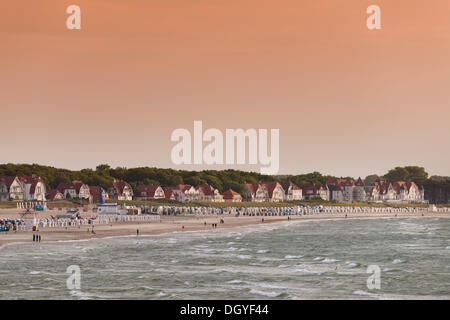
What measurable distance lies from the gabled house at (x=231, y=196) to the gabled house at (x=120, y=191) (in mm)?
30826

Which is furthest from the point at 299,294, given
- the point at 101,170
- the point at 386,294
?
the point at 101,170

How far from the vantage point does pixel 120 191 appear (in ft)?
567

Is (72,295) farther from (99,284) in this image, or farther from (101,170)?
(101,170)

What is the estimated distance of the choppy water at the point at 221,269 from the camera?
1351 inches

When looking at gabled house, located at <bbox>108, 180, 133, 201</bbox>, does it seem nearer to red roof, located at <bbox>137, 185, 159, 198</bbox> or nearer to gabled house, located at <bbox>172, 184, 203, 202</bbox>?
red roof, located at <bbox>137, 185, 159, 198</bbox>

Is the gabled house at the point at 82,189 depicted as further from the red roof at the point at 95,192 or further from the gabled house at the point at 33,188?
the gabled house at the point at 33,188

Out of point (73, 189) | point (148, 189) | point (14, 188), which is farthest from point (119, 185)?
point (14, 188)

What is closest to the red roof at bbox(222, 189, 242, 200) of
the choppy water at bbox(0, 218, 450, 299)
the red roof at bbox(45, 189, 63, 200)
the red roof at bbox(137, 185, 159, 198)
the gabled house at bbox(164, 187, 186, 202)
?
the gabled house at bbox(164, 187, 186, 202)

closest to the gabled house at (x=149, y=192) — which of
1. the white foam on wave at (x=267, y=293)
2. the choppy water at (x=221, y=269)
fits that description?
the choppy water at (x=221, y=269)

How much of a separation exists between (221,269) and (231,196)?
476 feet

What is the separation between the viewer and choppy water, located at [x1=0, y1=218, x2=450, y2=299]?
3431 centimetres

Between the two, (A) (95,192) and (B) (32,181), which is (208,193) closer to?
(A) (95,192)
